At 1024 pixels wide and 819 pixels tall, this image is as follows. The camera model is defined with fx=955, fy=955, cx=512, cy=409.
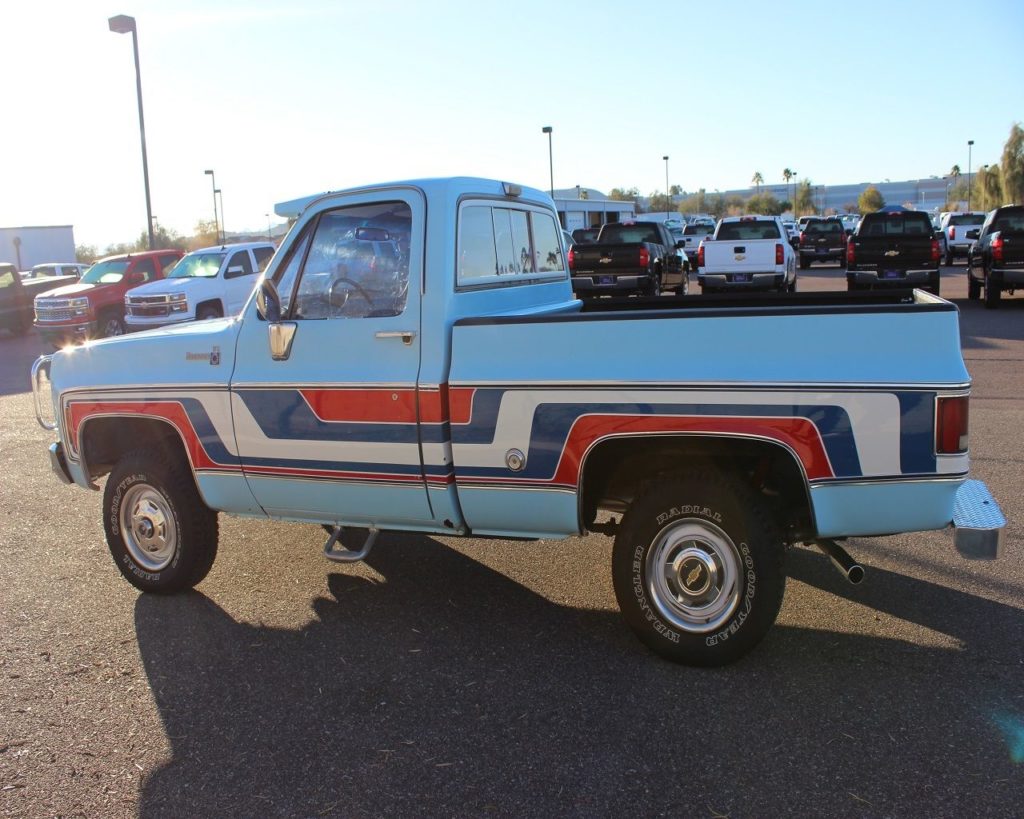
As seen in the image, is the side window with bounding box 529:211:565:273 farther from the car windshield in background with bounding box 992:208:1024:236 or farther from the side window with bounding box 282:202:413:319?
the car windshield in background with bounding box 992:208:1024:236

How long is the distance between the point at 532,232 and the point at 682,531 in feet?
7.62

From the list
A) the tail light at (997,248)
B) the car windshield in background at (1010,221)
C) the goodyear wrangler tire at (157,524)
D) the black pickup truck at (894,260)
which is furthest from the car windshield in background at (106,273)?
the car windshield in background at (1010,221)

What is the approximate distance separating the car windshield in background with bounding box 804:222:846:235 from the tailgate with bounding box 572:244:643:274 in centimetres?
1899

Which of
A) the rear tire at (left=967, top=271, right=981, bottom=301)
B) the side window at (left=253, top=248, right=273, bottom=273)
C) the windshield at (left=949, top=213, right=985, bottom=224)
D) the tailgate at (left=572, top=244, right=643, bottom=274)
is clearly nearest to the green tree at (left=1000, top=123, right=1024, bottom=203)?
the windshield at (left=949, top=213, right=985, bottom=224)

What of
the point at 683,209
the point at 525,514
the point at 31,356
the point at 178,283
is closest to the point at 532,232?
the point at 525,514

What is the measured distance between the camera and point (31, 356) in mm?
19672

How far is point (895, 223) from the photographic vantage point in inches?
846

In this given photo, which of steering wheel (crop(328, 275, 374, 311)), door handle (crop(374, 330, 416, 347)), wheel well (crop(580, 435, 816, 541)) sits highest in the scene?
steering wheel (crop(328, 275, 374, 311))

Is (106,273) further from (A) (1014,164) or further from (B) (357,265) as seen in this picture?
(A) (1014,164)

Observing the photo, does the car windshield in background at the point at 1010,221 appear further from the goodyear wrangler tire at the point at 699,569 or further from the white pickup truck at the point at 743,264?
the goodyear wrangler tire at the point at 699,569

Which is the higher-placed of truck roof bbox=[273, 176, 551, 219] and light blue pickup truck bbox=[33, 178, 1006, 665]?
truck roof bbox=[273, 176, 551, 219]

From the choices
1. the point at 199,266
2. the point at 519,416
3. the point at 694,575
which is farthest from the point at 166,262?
the point at 694,575

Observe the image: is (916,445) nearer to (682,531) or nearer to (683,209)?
(682,531)

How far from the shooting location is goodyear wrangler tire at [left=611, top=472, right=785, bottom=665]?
13.5 ft
